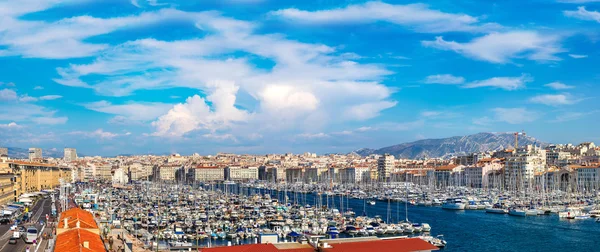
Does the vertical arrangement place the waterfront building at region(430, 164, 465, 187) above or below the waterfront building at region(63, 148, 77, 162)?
below

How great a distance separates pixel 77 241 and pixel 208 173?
11869cm

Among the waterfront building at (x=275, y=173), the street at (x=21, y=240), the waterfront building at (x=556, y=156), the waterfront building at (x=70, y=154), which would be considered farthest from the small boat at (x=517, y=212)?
the waterfront building at (x=70, y=154)

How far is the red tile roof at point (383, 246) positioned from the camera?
15539 mm

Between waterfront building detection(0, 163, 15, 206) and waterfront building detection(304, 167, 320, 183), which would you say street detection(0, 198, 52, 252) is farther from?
waterfront building detection(304, 167, 320, 183)

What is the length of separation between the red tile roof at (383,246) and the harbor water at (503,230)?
1410 centimetres

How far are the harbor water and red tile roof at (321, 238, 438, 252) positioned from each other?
14.1 m

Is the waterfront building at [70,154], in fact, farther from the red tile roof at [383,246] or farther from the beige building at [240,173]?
the red tile roof at [383,246]

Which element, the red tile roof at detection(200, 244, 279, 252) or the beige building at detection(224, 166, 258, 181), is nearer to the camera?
the red tile roof at detection(200, 244, 279, 252)

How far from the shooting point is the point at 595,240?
3272 cm

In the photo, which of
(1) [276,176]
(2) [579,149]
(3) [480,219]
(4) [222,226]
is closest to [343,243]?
(4) [222,226]

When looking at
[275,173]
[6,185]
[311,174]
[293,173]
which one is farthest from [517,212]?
[275,173]

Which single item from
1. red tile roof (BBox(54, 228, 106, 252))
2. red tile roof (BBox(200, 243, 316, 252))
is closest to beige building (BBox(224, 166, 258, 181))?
red tile roof (BBox(54, 228, 106, 252))

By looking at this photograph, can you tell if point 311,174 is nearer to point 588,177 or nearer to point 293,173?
point 293,173

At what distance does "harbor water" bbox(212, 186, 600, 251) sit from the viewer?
30.9 metres
